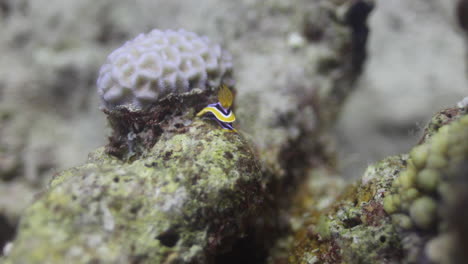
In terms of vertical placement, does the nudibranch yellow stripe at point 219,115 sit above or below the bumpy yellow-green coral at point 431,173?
above

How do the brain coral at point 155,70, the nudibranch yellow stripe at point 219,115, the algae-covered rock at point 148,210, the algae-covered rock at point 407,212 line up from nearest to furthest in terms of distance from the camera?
the algae-covered rock at point 407,212 → the algae-covered rock at point 148,210 → the nudibranch yellow stripe at point 219,115 → the brain coral at point 155,70

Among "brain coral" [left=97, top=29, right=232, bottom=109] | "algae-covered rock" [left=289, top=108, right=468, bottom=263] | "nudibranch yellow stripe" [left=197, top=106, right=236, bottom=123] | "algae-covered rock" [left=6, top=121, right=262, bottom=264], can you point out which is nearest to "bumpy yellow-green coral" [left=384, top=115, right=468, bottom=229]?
"algae-covered rock" [left=289, top=108, right=468, bottom=263]

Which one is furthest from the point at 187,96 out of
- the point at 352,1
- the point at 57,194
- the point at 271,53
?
the point at 352,1

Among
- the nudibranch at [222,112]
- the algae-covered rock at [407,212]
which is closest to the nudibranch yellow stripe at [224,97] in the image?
the nudibranch at [222,112]

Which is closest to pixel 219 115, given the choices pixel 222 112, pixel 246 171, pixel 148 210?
pixel 222 112

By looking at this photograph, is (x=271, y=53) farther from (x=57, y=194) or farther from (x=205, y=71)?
(x=57, y=194)

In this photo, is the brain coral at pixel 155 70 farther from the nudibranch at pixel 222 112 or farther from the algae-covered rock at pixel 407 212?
the algae-covered rock at pixel 407 212

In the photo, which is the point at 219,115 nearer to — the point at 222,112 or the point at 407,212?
the point at 222,112

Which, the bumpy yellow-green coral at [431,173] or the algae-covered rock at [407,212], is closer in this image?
the algae-covered rock at [407,212]
